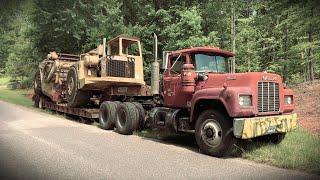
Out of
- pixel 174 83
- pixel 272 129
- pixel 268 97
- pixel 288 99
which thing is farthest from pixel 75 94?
pixel 272 129

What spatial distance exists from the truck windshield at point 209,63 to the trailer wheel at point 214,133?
113 centimetres

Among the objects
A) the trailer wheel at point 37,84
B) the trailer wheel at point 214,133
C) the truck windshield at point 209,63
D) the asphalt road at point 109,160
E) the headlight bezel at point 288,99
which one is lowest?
the asphalt road at point 109,160

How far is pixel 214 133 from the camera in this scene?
7.03 metres

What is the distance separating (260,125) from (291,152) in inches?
25.2

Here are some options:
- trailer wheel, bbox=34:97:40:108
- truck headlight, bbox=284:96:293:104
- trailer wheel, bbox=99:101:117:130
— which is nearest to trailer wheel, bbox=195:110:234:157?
truck headlight, bbox=284:96:293:104

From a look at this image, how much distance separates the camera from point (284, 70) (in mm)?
16656

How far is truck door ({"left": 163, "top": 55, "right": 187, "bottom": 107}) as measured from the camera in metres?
8.35

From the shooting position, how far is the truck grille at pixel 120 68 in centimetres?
1109

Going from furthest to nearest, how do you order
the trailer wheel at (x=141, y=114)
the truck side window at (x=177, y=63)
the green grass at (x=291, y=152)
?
the trailer wheel at (x=141, y=114) < the truck side window at (x=177, y=63) < the green grass at (x=291, y=152)

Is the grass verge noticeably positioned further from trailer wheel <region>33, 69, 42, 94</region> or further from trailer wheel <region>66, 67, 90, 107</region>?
trailer wheel <region>33, 69, 42, 94</region>

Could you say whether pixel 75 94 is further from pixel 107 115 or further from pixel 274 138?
pixel 274 138

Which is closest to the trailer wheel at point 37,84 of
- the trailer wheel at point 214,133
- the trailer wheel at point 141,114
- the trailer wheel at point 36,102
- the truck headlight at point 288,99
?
the trailer wheel at point 36,102

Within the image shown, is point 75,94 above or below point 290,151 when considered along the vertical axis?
above

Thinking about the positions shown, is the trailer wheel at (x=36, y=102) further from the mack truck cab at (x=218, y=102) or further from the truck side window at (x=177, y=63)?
the truck side window at (x=177, y=63)
